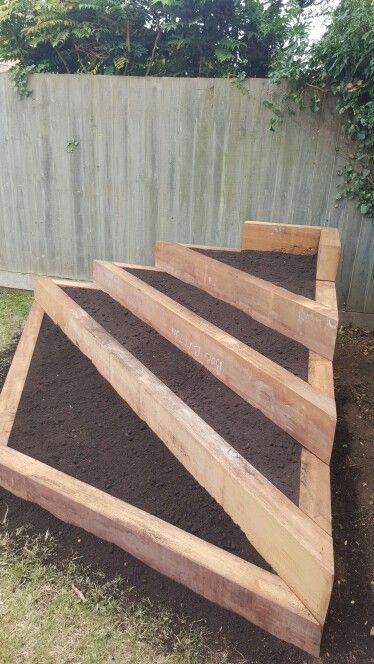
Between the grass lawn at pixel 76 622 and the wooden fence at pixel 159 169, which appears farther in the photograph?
the wooden fence at pixel 159 169

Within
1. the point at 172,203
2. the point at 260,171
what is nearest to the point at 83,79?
the point at 172,203

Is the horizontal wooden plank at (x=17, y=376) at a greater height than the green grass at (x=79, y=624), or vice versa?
the horizontal wooden plank at (x=17, y=376)

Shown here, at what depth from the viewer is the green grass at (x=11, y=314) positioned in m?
4.50

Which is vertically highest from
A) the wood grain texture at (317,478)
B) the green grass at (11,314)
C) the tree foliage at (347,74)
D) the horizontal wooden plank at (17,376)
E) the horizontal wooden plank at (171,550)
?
the tree foliage at (347,74)

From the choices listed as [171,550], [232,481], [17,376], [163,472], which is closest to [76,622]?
[171,550]

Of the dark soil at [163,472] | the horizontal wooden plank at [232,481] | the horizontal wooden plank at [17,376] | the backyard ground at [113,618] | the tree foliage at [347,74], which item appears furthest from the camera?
the tree foliage at [347,74]

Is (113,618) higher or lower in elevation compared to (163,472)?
lower

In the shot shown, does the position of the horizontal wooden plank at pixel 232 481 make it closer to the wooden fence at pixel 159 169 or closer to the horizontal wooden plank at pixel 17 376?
the horizontal wooden plank at pixel 17 376

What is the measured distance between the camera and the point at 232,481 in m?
1.81

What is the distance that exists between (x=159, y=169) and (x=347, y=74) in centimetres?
187

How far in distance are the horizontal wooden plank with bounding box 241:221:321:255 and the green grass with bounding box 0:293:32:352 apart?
2.43 m

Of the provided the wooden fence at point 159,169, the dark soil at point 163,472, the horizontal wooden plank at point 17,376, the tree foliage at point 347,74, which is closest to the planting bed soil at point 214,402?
the dark soil at point 163,472

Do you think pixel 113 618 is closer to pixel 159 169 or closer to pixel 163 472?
pixel 163 472

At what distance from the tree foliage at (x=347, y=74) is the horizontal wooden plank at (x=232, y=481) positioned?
2763 mm
